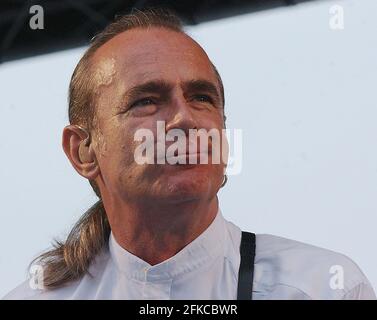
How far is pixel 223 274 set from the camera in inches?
57.0

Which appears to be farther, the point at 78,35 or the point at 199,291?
the point at 78,35

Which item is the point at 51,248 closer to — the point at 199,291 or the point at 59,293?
the point at 59,293

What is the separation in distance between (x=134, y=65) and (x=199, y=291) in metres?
0.42

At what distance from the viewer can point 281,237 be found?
4.97 ft

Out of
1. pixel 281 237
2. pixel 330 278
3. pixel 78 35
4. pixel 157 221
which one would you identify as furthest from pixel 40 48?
pixel 330 278

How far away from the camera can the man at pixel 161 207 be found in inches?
55.9

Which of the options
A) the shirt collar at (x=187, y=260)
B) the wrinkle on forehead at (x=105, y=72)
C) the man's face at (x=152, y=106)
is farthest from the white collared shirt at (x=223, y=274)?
the wrinkle on forehead at (x=105, y=72)

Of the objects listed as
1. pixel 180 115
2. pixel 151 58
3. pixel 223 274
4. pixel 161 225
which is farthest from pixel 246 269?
pixel 151 58

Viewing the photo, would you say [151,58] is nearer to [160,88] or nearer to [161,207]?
[160,88]

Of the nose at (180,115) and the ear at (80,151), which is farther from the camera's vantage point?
the ear at (80,151)

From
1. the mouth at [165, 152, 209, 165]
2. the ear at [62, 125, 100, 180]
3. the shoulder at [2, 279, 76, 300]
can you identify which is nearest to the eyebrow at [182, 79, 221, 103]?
the mouth at [165, 152, 209, 165]

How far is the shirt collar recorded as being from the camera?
57.0 inches

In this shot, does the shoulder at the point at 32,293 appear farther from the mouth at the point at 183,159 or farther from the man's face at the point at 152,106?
the mouth at the point at 183,159
